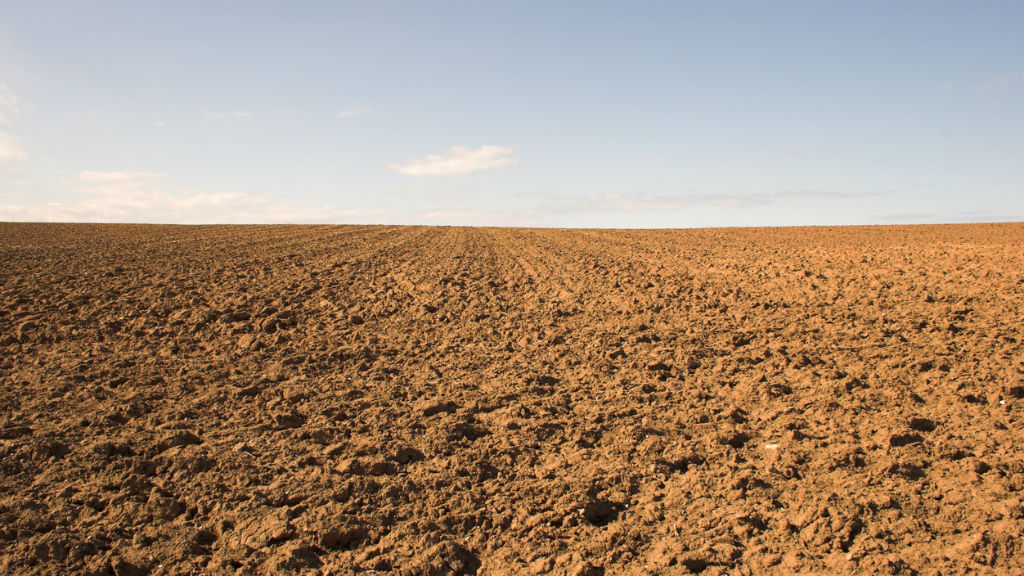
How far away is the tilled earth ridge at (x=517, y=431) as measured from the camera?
366 centimetres

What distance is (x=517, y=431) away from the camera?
530 cm

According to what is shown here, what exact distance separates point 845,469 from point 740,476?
73 centimetres

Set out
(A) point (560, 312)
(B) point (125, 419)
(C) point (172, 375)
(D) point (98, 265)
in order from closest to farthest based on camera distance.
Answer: (B) point (125, 419) < (C) point (172, 375) < (A) point (560, 312) < (D) point (98, 265)

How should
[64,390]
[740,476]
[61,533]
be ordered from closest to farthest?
[61,533]
[740,476]
[64,390]

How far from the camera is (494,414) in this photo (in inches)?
224

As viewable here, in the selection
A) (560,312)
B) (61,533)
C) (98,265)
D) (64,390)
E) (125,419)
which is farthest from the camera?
(98,265)

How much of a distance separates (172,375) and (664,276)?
8.97 meters

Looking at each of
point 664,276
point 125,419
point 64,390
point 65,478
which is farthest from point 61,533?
point 664,276

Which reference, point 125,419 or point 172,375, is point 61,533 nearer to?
point 125,419

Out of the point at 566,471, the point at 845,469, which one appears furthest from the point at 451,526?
the point at 845,469

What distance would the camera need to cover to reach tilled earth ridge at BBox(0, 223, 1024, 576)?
366 centimetres

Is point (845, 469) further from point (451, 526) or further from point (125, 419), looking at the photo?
point (125, 419)

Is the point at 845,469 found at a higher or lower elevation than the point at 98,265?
lower

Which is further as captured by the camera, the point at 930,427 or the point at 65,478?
the point at 930,427
